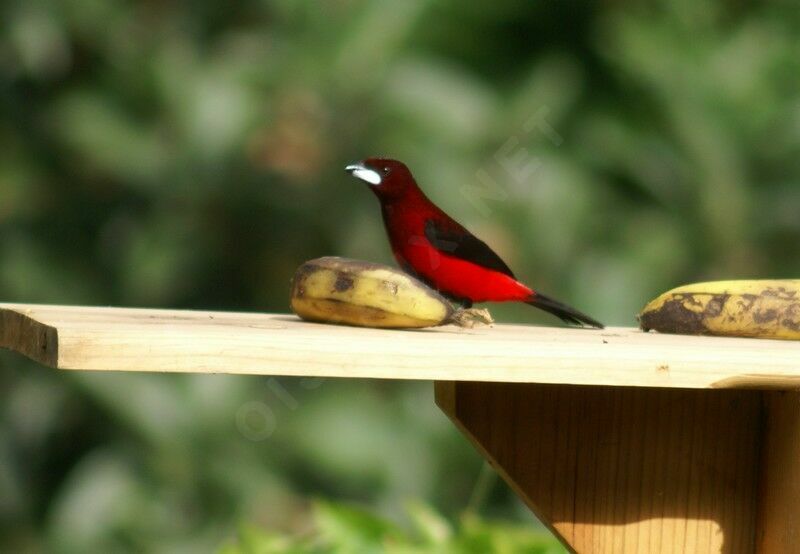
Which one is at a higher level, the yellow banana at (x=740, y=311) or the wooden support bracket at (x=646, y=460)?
the yellow banana at (x=740, y=311)

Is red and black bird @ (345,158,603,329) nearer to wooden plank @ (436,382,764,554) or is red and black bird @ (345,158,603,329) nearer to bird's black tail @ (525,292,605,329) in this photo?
bird's black tail @ (525,292,605,329)

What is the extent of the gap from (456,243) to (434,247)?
4 cm

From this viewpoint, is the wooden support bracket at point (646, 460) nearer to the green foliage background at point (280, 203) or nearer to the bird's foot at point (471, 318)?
the bird's foot at point (471, 318)

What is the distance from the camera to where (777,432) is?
6.11 feet

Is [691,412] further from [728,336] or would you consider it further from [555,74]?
[555,74]

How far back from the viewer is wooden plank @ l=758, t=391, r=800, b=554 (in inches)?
71.2

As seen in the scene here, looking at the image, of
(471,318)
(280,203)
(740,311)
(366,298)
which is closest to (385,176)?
(471,318)

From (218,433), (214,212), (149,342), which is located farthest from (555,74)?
(149,342)

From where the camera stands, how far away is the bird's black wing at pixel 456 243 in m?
2.28

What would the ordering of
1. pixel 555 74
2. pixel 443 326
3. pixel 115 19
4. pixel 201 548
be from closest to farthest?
pixel 443 326 → pixel 201 548 → pixel 115 19 → pixel 555 74

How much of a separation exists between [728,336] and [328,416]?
2.64 m

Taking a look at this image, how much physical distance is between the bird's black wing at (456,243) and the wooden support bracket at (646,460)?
401 mm

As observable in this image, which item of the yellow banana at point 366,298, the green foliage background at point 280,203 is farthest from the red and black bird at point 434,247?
the green foliage background at point 280,203

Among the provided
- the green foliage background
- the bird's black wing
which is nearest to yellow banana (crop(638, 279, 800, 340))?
the bird's black wing
